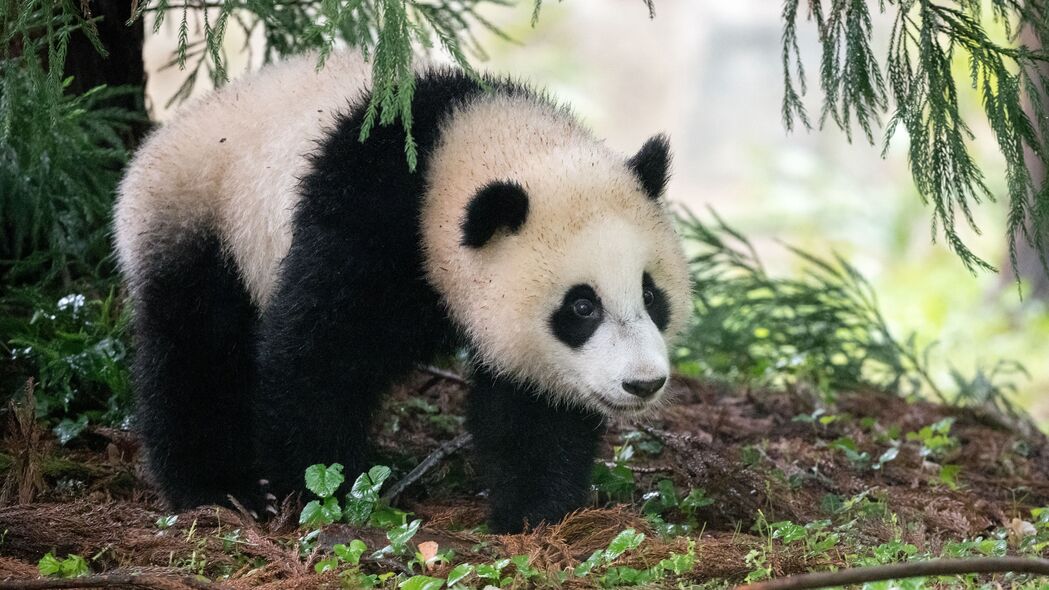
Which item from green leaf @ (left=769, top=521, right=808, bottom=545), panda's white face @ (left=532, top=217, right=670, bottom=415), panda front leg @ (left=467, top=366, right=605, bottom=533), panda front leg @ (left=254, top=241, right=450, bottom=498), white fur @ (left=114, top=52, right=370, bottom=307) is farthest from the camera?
white fur @ (left=114, top=52, right=370, bottom=307)

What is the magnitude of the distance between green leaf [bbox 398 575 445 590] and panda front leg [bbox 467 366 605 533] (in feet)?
3.68

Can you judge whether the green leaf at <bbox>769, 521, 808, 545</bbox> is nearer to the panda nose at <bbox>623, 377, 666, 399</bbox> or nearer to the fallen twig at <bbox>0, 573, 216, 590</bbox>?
the panda nose at <bbox>623, 377, 666, 399</bbox>

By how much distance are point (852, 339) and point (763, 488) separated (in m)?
3.13

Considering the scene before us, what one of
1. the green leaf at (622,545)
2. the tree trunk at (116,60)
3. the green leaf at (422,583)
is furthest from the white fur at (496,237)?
the tree trunk at (116,60)

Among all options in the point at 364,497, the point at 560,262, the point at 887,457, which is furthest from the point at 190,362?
the point at 887,457

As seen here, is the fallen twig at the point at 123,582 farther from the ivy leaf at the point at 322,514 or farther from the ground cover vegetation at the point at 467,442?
the ivy leaf at the point at 322,514

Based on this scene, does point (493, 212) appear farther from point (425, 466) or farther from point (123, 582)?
point (123, 582)

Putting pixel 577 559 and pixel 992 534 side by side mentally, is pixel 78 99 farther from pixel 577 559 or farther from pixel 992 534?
pixel 992 534

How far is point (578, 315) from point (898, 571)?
1739mm

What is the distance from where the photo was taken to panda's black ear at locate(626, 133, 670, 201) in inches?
177

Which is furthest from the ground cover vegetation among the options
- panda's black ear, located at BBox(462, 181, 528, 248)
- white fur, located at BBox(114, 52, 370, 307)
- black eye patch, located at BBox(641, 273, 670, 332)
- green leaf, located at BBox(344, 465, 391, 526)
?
black eye patch, located at BBox(641, 273, 670, 332)

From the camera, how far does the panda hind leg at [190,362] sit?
4801 mm

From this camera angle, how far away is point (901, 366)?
7.55 meters

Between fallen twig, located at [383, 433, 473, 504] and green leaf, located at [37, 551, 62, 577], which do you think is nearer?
green leaf, located at [37, 551, 62, 577]
